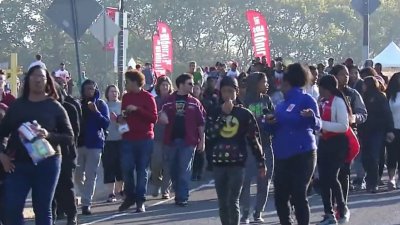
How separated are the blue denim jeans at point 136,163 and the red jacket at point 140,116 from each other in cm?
10

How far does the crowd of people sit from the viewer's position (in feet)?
31.1

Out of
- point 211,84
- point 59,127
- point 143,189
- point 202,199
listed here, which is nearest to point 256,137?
point 59,127

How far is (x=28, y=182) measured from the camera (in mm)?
9453

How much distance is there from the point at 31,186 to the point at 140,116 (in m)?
4.91

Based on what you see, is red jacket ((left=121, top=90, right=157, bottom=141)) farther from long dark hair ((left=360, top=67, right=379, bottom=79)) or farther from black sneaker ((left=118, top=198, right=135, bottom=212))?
long dark hair ((left=360, top=67, right=379, bottom=79))

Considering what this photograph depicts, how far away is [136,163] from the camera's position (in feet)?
47.8

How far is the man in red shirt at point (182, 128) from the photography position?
15219 millimetres

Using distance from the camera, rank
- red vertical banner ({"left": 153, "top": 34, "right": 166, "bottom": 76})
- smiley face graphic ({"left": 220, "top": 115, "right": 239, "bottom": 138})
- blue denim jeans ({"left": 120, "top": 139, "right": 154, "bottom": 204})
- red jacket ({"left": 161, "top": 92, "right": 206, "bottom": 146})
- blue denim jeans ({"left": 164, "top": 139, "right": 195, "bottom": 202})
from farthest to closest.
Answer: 1. red vertical banner ({"left": 153, "top": 34, "right": 166, "bottom": 76})
2. blue denim jeans ({"left": 164, "top": 139, "right": 195, "bottom": 202})
3. red jacket ({"left": 161, "top": 92, "right": 206, "bottom": 146})
4. blue denim jeans ({"left": 120, "top": 139, "right": 154, "bottom": 204})
5. smiley face graphic ({"left": 220, "top": 115, "right": 239, "bottom": 138})

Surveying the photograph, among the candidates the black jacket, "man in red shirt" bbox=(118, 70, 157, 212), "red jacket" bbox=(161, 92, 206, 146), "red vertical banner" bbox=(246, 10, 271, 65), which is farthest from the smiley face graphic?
"red vertical banner" bbox=(246, 10, 271, 65)

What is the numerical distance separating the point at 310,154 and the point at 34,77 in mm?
2854

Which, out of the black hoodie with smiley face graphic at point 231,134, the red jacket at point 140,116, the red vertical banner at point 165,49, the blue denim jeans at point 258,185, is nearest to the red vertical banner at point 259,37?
the red vertical banner at point 165,49

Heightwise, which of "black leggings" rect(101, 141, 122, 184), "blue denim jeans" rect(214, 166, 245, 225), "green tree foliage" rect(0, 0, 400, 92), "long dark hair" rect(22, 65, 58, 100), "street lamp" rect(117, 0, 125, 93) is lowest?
"blue denim jeans" rect(214, 166, 245, 225)

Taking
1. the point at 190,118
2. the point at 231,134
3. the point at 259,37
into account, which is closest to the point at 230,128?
the point at 231,134

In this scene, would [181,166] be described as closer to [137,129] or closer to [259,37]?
[137,129]
